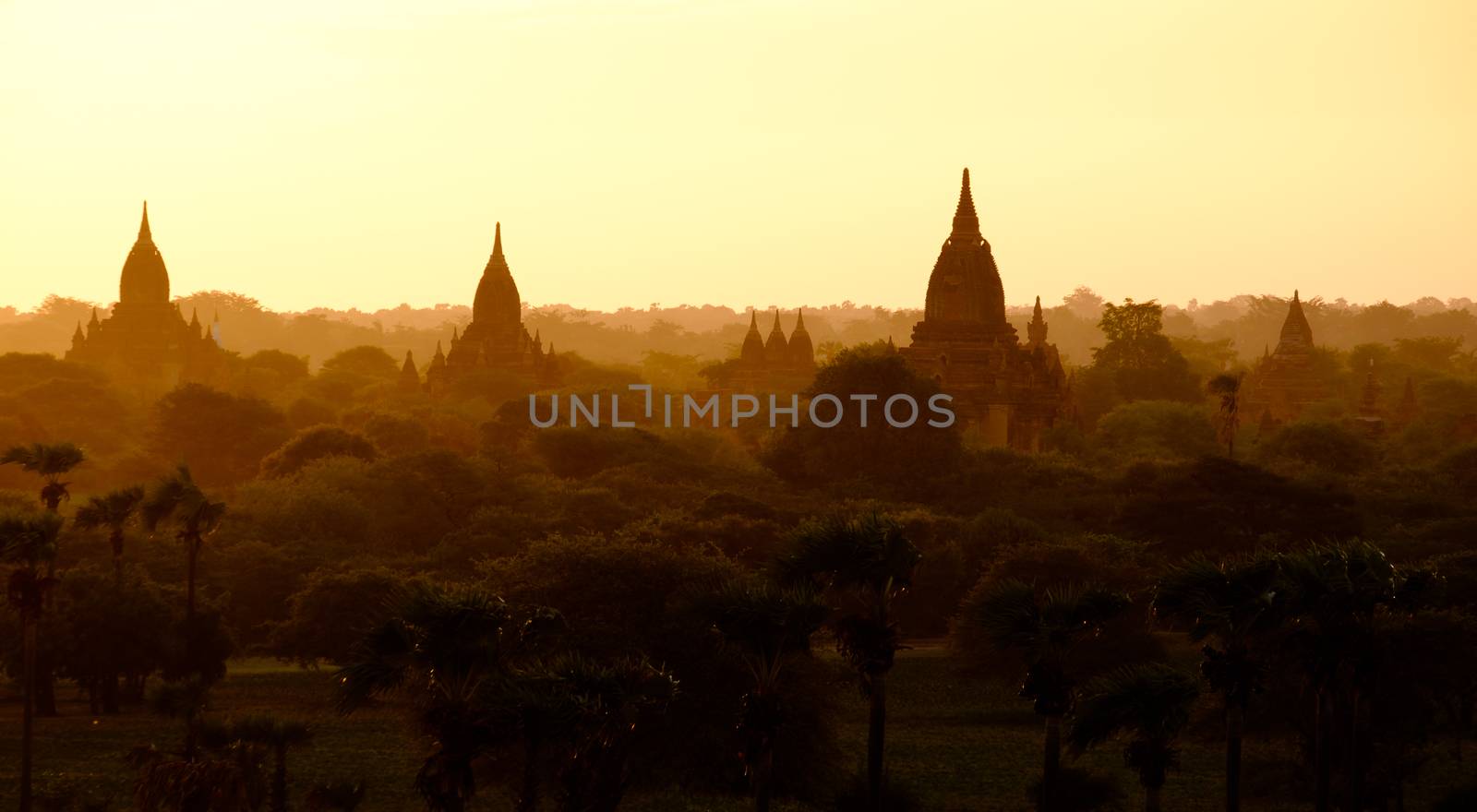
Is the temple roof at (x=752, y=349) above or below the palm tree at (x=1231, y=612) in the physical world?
above

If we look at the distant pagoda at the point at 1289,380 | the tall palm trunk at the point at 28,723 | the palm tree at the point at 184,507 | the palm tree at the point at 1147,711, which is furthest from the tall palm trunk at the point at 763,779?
the distant pagoda at the point at 1289,380

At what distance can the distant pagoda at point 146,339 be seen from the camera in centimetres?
12838

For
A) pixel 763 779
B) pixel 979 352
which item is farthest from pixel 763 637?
pixel 979 352

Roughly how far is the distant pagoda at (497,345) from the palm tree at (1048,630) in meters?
91.4

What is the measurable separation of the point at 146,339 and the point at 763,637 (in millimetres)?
110115

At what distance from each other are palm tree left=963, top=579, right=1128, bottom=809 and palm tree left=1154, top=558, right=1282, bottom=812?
890 mm

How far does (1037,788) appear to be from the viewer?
3441 centimetres

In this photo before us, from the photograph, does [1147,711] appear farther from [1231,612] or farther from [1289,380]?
[1289,380]

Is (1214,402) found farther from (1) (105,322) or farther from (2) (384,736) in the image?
(2) (384,736)

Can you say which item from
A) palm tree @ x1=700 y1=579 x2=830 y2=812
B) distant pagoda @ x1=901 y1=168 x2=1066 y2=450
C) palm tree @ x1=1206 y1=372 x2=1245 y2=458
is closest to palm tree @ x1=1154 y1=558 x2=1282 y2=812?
palm tree @ x1=700 y1=579 x2=830 y2=812

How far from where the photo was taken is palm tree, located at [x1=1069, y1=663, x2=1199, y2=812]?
28.0m

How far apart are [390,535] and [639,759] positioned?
1260 inches

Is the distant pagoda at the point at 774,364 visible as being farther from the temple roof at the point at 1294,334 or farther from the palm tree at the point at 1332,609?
the palm tree at the point at 1332,609

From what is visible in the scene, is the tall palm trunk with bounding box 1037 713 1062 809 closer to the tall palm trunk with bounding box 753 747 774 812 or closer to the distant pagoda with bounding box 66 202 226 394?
the tall palm trunk with bounding box 753 747 774 812
